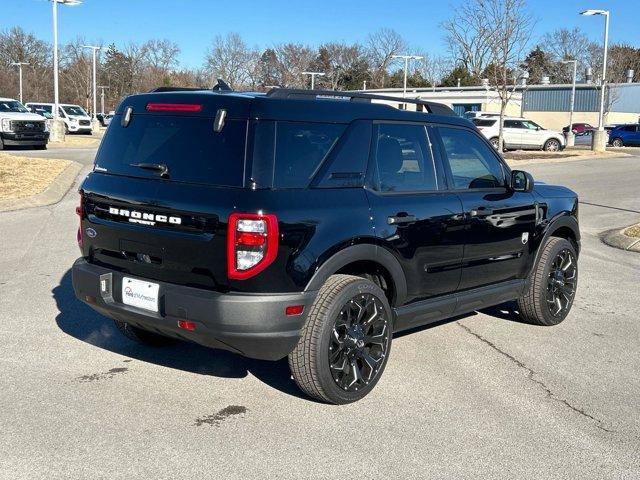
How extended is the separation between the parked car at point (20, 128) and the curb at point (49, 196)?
9231 mm

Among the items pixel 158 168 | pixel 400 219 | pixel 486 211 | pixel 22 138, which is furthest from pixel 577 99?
pixel 158 168

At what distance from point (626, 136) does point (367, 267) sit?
46.9m

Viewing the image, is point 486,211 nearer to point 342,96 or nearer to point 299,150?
point 342,96

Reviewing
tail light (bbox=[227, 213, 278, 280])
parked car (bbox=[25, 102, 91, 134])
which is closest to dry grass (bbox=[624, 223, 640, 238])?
tail light (bbox=[227, 213, 278, 280])

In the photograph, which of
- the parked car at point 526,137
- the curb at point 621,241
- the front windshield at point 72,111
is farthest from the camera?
the front windshield at point 72,111

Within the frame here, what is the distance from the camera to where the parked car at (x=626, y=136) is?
1813 inches

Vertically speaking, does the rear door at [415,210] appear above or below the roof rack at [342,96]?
below

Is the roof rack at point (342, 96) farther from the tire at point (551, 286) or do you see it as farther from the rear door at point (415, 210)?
the tire at point (551, 286)

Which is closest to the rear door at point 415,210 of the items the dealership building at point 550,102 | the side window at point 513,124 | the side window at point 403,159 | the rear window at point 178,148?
the side window at point 403,159

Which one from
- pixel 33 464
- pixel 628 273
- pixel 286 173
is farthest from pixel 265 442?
pixel 628 273

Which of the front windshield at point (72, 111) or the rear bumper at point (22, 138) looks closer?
the rear bumper at point (22, 138)

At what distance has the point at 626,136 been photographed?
46344 millimetres

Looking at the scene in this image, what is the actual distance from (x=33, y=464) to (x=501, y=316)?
4.50m

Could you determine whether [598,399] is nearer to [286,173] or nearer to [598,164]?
[286,173]
